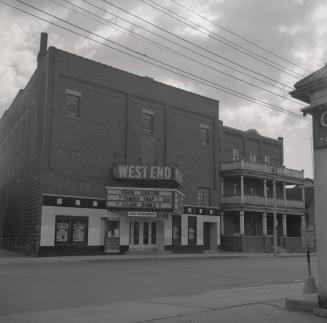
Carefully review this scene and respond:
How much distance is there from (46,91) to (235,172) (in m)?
19.6

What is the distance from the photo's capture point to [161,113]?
40.5 meters

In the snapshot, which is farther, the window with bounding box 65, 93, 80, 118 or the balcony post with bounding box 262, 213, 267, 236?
the balcony post with bounding box 262, 213, 267, 236

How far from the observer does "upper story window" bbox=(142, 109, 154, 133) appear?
39263 mm

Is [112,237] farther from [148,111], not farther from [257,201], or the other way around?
[257,201]

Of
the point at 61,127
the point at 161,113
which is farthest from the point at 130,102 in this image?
the point at 61,127

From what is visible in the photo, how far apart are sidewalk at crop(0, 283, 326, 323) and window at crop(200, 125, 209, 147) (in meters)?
31.5

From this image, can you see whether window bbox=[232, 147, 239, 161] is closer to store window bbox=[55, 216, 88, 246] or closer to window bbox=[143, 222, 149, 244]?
window bbox=[143, 222, 149, 244]

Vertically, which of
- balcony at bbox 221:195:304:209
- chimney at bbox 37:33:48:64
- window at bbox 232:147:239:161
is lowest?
balcony at bbox 221:195:304:209

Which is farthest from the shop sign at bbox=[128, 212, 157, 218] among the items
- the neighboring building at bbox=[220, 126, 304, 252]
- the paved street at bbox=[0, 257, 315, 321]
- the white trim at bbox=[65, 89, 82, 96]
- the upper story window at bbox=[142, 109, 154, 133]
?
the paved street at bbox=[0, 257, 315, 321]

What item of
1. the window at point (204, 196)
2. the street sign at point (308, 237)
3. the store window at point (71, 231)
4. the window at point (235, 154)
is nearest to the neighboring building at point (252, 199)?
the window at point (235, 154)

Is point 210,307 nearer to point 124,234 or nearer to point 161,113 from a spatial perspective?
point 124,234

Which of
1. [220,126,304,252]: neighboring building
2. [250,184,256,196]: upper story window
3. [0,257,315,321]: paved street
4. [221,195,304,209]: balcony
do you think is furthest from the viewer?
[250,184,256,196]: upper story window

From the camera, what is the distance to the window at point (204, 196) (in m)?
43.0

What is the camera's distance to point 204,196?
142ft
